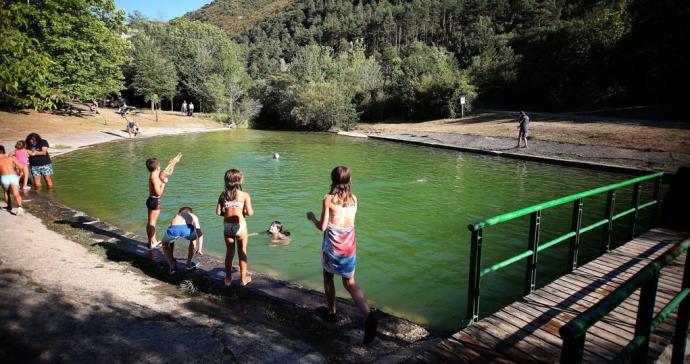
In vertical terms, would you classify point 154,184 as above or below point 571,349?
below

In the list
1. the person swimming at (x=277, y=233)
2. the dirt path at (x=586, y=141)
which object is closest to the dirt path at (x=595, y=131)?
the dirt path at (x=586, y=141)

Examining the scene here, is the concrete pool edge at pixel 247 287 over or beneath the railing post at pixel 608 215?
beneath

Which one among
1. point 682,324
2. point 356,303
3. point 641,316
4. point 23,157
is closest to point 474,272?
point 356,303

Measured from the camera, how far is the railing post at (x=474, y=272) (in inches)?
190

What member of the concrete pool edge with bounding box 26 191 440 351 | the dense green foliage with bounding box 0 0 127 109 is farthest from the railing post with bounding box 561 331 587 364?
the dense green foliage with bounding box 0 0 127 109

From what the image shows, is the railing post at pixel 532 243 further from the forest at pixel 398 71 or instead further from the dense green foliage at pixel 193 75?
the dense green foliage at pixel 193 75

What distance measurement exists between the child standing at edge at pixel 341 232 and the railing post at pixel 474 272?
3.91 feet

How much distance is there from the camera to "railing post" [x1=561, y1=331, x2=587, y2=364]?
6.84 feet

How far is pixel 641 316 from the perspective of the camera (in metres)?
2.77

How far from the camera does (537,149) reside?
25406 mm

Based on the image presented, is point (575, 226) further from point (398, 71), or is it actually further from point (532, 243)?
point (398, 71)

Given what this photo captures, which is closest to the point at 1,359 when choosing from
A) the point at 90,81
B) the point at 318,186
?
the point at 318,186

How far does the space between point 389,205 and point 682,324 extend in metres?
11.1

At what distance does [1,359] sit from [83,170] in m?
18.1
